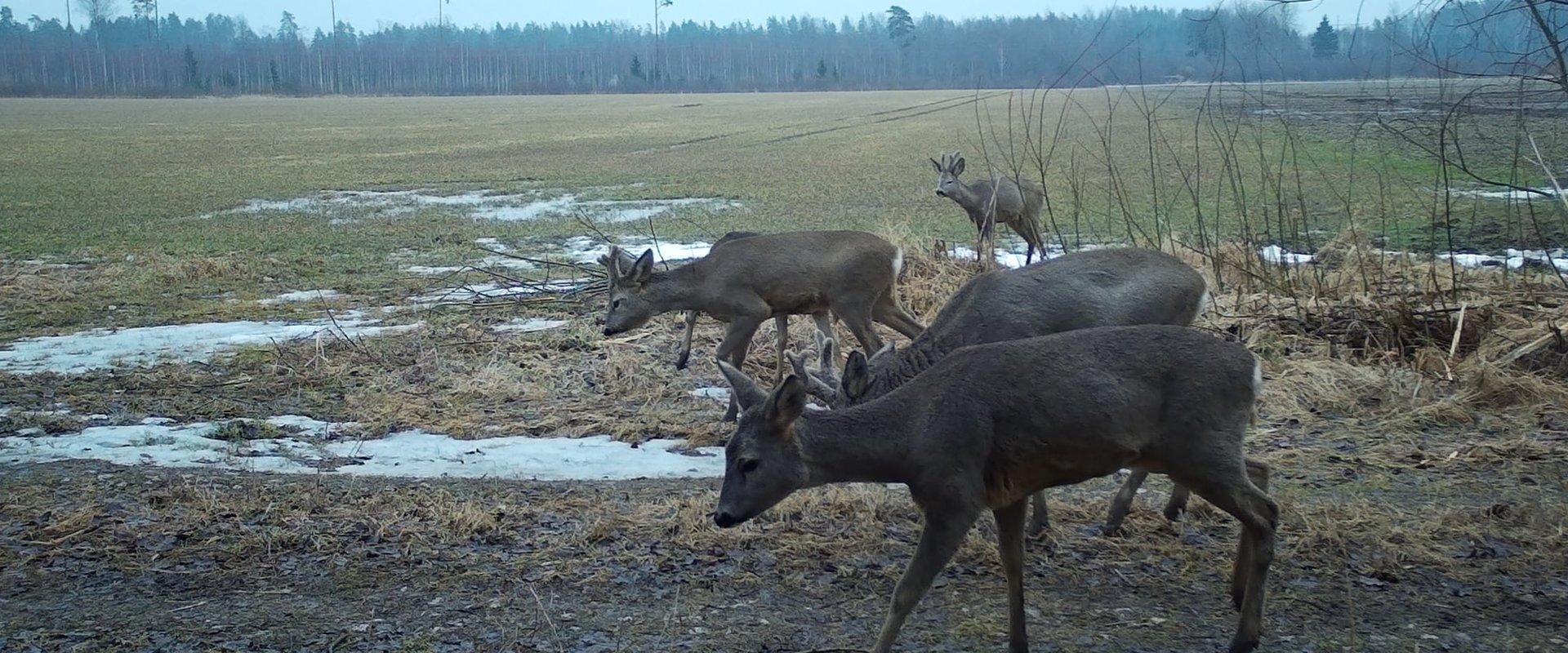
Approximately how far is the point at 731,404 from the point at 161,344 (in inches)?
231

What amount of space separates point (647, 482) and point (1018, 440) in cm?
332

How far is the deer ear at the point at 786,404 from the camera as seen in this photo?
5469 millimetres

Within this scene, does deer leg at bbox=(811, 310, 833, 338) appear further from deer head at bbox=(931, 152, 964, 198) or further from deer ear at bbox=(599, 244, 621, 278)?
deer head at bbox=(931, 152, 964, 198)

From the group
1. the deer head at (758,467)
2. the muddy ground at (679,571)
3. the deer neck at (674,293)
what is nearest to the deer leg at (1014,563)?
the muddy ground at (679,571)

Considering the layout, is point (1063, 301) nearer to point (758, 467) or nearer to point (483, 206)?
point (758, 467)

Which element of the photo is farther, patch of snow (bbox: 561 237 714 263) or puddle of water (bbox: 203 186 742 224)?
puddle of water (bbox: 203 186 742 224)

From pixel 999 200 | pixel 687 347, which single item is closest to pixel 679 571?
pixel 687 347

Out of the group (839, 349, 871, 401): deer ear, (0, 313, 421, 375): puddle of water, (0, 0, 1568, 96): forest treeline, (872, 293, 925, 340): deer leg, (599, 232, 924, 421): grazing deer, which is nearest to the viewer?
(839, 349, 871, 401): deer ear

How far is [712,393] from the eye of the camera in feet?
35.0

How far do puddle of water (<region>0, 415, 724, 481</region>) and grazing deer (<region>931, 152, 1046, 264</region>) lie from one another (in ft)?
22.2

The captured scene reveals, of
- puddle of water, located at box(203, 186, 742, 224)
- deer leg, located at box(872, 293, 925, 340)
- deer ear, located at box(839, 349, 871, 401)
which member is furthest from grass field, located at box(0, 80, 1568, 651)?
puddle of water, located at box(203, 186, 742, 224)

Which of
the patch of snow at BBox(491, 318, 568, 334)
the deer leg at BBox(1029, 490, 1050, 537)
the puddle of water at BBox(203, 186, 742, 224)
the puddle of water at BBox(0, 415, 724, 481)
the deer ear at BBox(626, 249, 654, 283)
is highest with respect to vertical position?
the deer ear at BBox(626, 249, 654, 283)

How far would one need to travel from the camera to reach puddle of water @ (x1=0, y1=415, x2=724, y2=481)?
8.54 metres

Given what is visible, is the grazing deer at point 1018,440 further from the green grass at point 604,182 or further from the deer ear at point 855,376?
the green grass at point 604,182
